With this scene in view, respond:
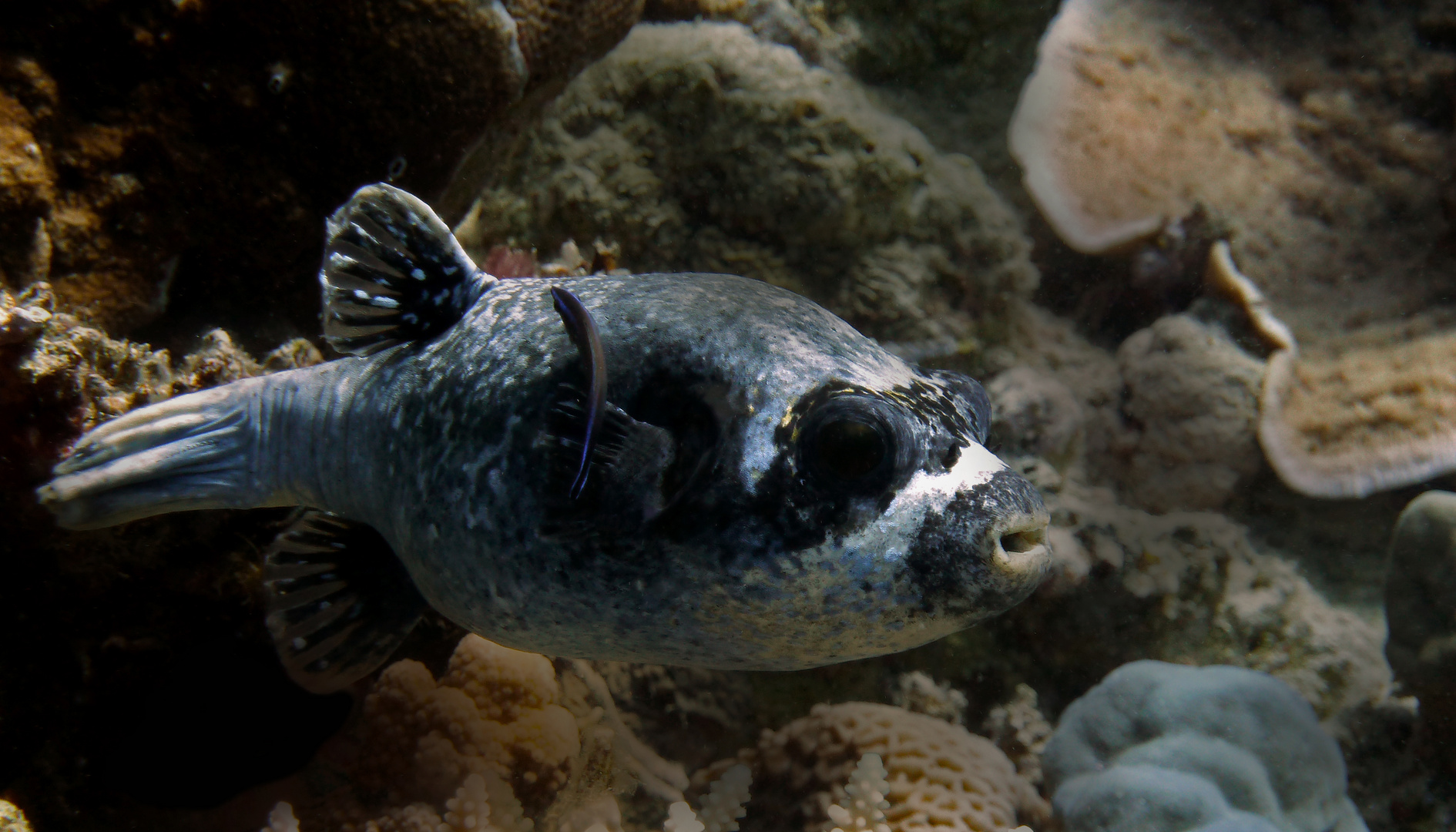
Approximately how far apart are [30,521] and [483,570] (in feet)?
5.69

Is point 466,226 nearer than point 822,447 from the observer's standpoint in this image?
No

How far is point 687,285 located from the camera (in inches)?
79.6

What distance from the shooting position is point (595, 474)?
1688mm

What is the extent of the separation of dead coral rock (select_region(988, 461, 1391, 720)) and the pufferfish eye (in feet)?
8.25

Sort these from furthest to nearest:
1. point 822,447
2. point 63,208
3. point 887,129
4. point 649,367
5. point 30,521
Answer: point 887,129
point 63,208
point 30,521
point 649,367
point 822,447

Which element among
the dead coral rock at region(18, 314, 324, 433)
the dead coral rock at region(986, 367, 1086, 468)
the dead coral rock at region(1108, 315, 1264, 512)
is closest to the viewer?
the dead coral rock at region(18, 314, 324, 433)

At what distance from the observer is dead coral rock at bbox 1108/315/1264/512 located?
4.86 metres

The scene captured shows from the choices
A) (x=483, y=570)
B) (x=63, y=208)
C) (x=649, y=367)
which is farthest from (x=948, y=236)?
(x=63, y=208)

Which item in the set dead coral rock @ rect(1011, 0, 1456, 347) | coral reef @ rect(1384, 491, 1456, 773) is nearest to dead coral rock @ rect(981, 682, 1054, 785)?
coral reef @ rect(1384, 491, 1456, 773)

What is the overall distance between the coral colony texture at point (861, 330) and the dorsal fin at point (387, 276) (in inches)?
37.0

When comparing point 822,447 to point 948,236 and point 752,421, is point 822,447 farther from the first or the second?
point 948,236

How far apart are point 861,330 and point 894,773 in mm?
2667

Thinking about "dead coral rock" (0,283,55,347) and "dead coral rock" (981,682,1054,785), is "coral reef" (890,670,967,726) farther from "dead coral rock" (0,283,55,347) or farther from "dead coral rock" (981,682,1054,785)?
"dead coral rock" (0,283,55,347)

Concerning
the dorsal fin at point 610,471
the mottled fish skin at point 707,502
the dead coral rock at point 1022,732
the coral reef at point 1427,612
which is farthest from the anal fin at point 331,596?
the coral reef at point 1427,612
